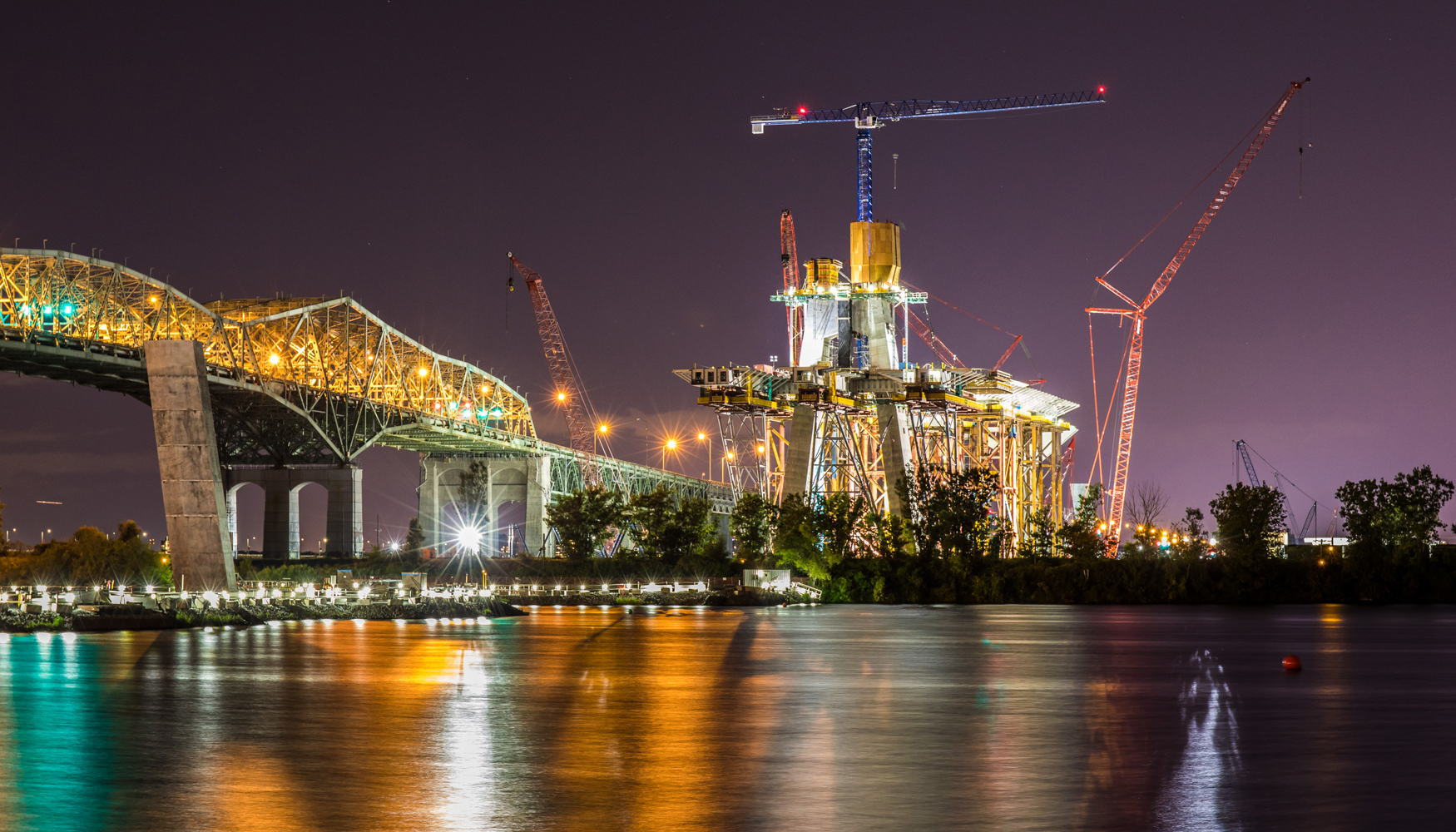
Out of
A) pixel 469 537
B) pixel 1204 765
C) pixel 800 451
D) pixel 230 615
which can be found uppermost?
pixel 800 451

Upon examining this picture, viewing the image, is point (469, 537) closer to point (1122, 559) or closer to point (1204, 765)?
point (1122, 559)

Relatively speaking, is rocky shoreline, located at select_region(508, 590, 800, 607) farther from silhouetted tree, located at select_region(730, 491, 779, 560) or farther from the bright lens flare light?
the bright lens flare light

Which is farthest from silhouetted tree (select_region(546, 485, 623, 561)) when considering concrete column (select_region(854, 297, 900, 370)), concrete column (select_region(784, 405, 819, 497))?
concrete column (select_region(854, 297, 900, 370))

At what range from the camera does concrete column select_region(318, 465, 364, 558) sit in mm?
143125

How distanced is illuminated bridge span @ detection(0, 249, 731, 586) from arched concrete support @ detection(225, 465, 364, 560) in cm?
17

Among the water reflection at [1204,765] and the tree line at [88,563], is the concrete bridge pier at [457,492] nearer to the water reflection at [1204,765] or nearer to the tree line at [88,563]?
the tree line at [88,563]

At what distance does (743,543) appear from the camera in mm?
128000

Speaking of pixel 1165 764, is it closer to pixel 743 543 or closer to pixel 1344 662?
pixel 1344 662

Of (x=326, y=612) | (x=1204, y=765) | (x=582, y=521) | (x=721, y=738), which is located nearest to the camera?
(x=1204, y=765)

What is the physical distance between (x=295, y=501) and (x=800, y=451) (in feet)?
173

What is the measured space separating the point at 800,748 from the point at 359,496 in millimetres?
130318

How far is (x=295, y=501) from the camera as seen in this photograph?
477 ft

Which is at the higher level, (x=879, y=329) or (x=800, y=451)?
(x=879, y=329)

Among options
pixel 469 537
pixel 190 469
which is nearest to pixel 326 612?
pixel 190 469
